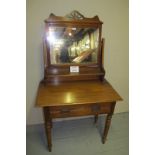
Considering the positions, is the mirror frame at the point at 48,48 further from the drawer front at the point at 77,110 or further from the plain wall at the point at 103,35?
the drawer front at the point at 77,110

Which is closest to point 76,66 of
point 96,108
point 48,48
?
point 48,48

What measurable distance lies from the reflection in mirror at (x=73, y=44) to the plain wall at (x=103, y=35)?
0.23 metres

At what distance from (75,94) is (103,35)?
103 cm

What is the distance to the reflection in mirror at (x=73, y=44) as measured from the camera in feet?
6.64

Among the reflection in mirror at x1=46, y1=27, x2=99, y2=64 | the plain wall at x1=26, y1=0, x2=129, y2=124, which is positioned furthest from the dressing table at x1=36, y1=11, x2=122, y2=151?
the plain wall at x1=26, y1=0, x2=129, y2=124

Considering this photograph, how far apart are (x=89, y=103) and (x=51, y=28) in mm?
949

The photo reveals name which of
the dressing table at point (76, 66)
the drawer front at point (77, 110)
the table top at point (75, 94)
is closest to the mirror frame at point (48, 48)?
the dressing table at point (76, 66)

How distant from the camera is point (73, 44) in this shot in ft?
6.88

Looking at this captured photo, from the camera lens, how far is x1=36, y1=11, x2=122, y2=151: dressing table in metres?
1.79

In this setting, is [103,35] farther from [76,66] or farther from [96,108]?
[96,108]

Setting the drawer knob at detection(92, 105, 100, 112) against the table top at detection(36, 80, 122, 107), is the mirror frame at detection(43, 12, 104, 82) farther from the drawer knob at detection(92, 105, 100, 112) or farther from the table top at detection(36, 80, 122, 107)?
the drawer knob at detection(92, 105, 100, 112)
